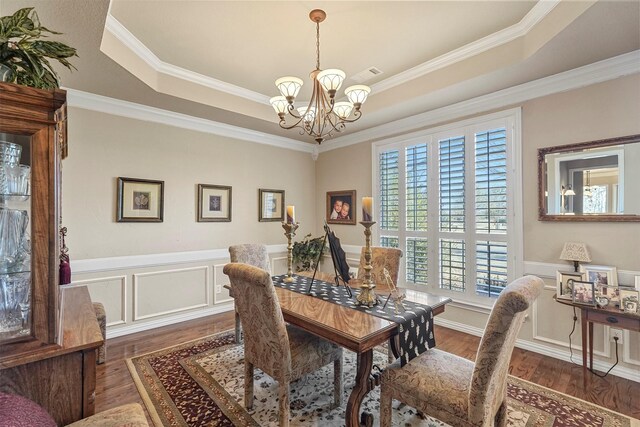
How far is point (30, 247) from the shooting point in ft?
3.45

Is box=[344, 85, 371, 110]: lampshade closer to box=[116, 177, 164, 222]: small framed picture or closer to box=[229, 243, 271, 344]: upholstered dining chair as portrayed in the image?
box=[229, 243, 271, 344]: upholstered dining chair

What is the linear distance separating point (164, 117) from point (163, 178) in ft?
2.50

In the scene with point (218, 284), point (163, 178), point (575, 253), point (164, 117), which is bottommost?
point (218, 284)

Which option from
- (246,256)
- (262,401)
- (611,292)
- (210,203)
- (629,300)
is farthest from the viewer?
(210,203)

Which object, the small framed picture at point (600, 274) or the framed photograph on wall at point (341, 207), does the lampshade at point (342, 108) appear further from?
the small framed picture at point (600, 274)

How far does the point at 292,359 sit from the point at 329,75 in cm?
192

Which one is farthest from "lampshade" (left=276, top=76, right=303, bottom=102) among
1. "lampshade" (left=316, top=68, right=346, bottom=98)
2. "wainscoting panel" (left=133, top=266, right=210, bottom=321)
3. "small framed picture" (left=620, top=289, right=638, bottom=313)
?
"small framed picture" (left=620, top=289, right=638, bottom=313)

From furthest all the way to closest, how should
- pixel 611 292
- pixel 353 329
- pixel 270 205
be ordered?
pixel 270 205
pixel 611 292
pixel 353 329

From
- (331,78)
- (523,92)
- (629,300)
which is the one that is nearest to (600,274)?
(629,300)

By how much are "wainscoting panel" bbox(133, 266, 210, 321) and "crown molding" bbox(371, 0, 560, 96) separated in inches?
132

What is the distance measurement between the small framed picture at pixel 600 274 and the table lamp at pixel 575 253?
80 millimetres

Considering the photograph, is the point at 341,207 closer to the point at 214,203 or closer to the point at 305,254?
the point at 305,254

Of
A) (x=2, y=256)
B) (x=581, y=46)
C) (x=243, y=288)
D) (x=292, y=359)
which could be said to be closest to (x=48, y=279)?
(x=2, y=256)

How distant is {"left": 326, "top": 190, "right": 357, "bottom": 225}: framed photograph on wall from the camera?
471 centimetres
